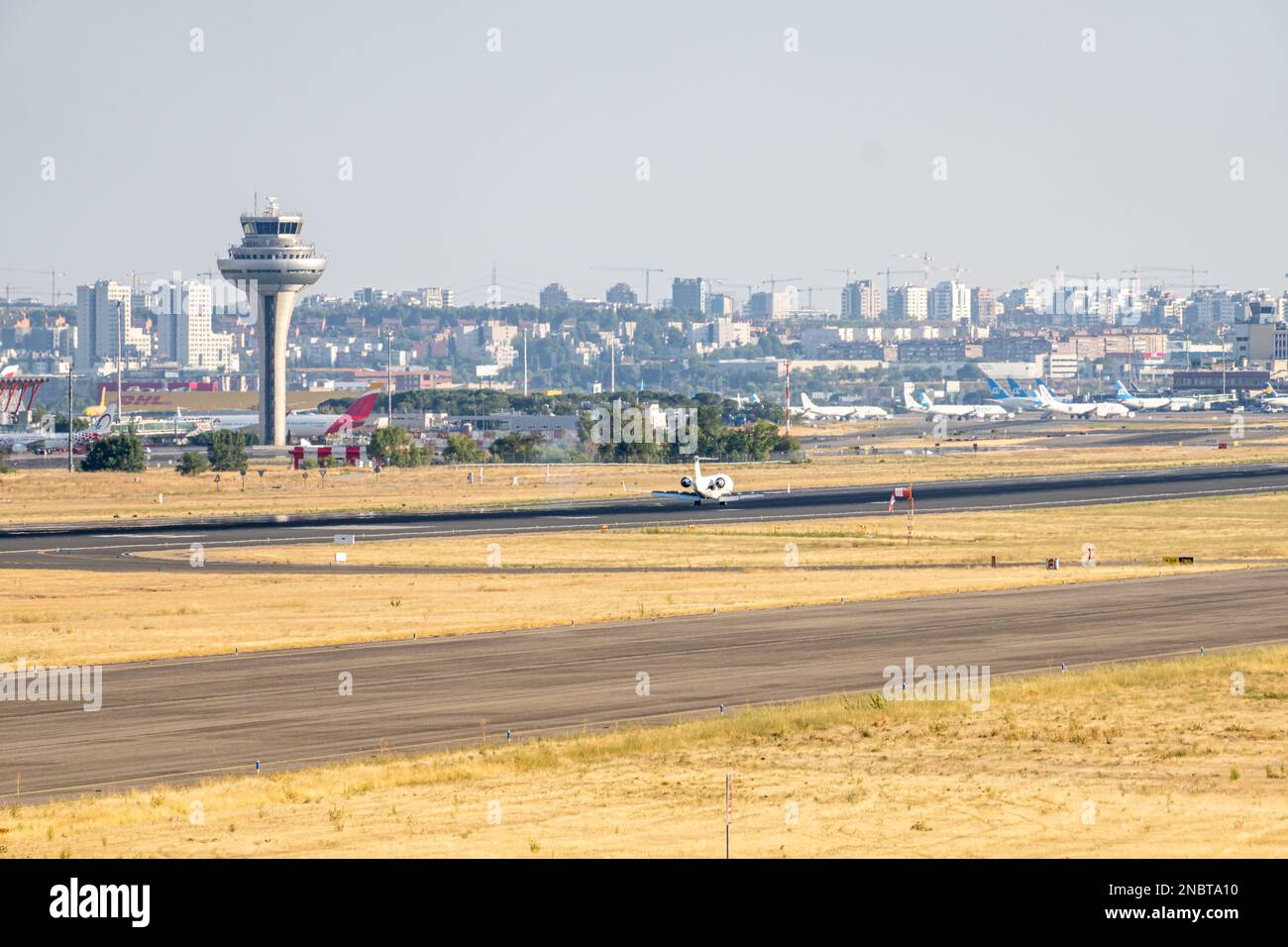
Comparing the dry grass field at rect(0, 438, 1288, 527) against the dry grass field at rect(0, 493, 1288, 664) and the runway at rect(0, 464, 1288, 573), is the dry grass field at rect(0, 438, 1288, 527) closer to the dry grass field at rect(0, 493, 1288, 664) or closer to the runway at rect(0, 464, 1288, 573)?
the runway at rect(0, 464, 1288, 573)

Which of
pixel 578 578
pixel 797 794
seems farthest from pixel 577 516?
pixel 797 794

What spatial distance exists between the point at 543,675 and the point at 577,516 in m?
64.1

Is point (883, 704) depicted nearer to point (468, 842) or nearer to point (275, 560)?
point (468, 842)

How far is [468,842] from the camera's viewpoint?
2945cm

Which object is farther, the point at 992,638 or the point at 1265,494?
the point at 1265,494

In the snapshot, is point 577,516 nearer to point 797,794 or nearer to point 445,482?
point 445,482

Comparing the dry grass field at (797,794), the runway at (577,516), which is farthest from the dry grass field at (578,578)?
the dry grass field at (797,794)

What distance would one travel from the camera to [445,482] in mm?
162125

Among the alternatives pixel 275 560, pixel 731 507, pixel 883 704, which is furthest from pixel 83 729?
pixel 731 507

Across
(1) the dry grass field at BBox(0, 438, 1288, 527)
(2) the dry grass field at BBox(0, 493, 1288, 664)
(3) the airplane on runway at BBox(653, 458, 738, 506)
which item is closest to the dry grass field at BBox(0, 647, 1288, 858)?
(2) the dry grass field at BBox(0, 493, 1288, 664)

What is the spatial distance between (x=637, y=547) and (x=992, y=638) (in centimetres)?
3892

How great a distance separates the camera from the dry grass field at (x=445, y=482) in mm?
131125

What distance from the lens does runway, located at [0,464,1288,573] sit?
95.8 meters

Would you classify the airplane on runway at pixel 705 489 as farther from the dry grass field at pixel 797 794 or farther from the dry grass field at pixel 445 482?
the dry grass field at pixel 797 794
